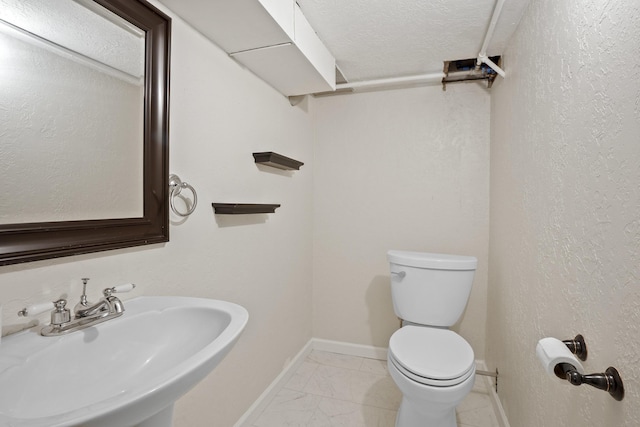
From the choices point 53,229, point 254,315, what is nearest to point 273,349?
point 254,315

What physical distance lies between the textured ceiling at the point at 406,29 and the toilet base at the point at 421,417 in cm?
177

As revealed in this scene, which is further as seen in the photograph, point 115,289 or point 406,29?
point 406,29

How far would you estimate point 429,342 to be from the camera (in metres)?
1.54

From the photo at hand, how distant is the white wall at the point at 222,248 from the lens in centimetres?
94

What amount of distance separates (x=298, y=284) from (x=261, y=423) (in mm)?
842

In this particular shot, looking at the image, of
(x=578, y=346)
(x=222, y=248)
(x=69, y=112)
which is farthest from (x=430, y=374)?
(x=69, y=112)

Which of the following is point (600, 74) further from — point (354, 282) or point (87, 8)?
point (354, 282)

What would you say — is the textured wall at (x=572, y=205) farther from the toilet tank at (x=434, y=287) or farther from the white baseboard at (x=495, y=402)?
the toilet tank at (x=434, y=287)

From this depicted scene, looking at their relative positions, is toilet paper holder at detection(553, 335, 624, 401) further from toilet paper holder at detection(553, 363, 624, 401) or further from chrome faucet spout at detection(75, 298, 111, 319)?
chrome faucet spout at detection(75, 298, 111, 319)

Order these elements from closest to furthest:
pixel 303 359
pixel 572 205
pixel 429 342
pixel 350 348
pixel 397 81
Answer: pixel 572 205
pixel 429 342
pixel 397 81
pixel 303 359
pixel 350 348

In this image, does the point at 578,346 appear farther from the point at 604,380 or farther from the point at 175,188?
the point at 175,188

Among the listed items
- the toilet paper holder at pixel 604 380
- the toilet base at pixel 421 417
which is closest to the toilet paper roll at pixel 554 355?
the toilet paper holder at pixel 604 380

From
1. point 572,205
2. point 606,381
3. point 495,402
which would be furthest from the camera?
point 495,402

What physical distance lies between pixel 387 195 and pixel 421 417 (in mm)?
1364
